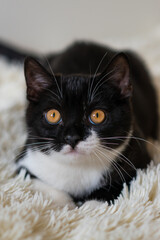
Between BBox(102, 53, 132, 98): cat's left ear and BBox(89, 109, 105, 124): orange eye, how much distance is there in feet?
0.42

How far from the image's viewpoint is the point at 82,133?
2.77 ft

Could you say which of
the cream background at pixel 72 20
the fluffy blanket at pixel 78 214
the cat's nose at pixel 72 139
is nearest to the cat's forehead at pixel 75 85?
the cat's nose at pixel 72 139

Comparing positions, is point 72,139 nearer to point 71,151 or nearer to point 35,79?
point 71,151

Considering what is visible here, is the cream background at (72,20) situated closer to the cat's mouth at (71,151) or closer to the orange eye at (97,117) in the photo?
the orange eye at (97,117)

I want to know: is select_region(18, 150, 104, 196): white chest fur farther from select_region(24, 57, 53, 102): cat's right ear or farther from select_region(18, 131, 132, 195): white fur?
select_region(24, 57, 53, 102): cat's right ear

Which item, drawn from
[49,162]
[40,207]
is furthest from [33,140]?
[40,207]

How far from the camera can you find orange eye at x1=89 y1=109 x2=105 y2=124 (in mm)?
892

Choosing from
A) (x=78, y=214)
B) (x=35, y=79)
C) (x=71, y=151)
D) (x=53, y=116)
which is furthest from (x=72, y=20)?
(x=78, y=214)

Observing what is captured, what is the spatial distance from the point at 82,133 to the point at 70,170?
Result: 7.3 inches

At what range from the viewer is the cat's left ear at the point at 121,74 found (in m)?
0.93

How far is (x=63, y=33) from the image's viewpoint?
8.02 ft

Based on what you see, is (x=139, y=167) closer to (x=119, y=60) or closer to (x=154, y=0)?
(x=119, y=60)

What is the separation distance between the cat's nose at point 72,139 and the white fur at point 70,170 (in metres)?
0.09

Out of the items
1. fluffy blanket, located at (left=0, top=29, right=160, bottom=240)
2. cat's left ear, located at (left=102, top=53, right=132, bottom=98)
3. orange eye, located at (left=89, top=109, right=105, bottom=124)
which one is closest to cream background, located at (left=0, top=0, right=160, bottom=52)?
cat's left ear, located at (left=102, top=53, right=132, bottom=98)
